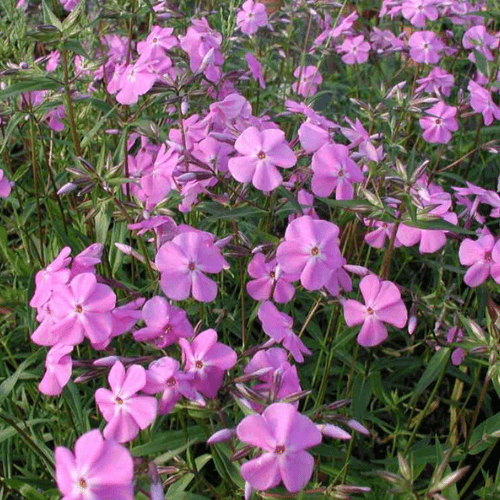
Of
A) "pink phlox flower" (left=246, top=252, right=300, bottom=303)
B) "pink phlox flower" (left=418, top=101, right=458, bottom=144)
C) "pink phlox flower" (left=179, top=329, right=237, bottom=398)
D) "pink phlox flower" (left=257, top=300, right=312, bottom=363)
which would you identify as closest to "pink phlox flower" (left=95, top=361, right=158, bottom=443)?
"pink phlox flower" (left=179, top=329, right=237, bottom=398)

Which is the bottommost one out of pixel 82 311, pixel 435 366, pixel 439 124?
pixel 435 366

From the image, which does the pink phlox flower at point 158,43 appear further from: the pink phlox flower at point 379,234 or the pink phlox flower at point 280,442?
the pink phlox flower at point 280,442

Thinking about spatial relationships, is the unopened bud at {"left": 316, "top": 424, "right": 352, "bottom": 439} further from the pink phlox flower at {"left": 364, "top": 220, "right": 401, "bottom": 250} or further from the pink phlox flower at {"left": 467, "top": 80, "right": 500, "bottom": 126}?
the pink phlox flower at {"left": 467, "top": 80, "right": 500, "bottom": 126}

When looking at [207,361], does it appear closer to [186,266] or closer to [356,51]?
[186,266]

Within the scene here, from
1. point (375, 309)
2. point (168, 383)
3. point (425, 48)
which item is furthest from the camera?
point (425, 48)

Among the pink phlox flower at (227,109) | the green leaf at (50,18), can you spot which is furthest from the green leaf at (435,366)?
the green leaf at (50,18)

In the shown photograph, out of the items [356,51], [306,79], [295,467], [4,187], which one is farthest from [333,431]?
[356,51]
